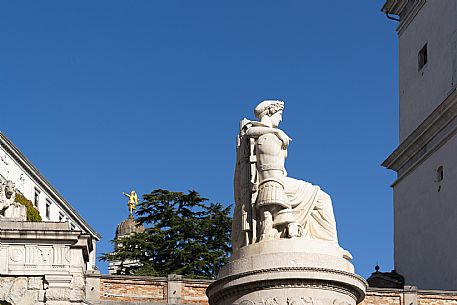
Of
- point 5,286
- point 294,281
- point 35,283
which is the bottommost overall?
point 294,281

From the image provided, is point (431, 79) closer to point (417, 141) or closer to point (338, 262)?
point (417, 141)

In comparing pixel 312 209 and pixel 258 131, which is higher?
pixel 258 131

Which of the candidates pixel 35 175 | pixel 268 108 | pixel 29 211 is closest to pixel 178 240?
pixel 29 211

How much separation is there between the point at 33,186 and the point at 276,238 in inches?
2387

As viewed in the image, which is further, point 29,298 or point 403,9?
point 403,9

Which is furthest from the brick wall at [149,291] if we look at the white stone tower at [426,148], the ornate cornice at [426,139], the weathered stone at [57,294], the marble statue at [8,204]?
the ornate cornice at [426,139]

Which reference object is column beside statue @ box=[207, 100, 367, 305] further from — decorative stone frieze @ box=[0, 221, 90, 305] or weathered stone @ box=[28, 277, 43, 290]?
weathered stone @ box=[28, 277, 43, 290]

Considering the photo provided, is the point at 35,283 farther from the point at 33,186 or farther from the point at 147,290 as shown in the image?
the point at 33,186

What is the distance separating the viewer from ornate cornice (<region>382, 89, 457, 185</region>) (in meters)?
44.4

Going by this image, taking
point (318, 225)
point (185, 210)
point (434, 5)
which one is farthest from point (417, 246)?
point (318, 225)

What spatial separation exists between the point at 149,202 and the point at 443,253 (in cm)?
1615

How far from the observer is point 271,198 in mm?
14781

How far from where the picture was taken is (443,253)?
44062 millimetres

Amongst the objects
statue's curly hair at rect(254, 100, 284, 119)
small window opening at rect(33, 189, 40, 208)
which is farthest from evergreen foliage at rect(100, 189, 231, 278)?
statue's curly hair at rect(254, 100, 284, 119)
